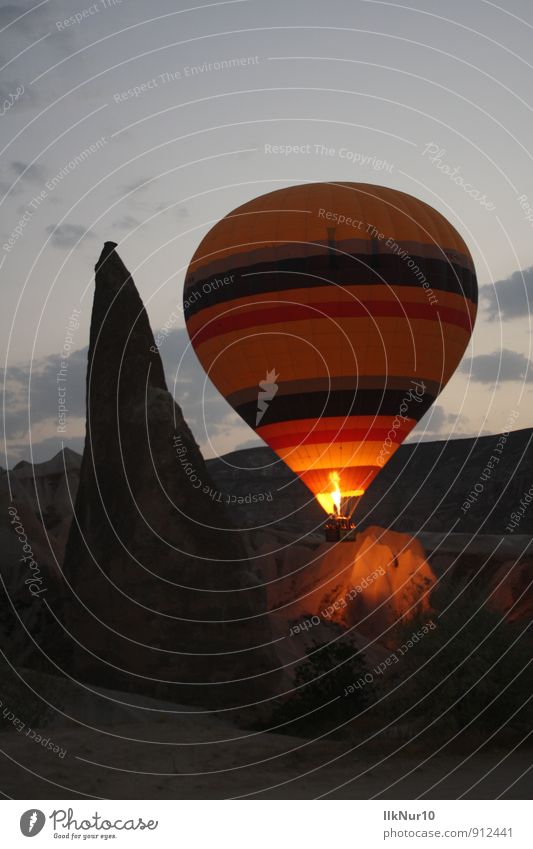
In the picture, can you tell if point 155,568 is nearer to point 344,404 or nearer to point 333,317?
point 344,404

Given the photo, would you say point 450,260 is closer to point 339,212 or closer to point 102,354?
point 339,212

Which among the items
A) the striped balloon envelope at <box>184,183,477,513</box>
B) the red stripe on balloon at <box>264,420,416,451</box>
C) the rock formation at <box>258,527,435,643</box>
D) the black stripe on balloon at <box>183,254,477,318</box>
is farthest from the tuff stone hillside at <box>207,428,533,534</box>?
the black stripe on balloon at <box>183,254,477,318</box>

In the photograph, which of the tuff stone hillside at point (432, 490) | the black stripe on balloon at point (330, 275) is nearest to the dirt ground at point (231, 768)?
the black stripe on balloon at point (330, 275)
